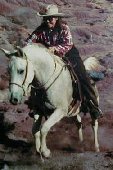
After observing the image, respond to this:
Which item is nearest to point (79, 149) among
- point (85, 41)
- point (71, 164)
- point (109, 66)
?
point (71, 164)

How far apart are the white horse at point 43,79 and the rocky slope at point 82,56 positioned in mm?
1199

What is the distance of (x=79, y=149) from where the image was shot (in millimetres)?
15977

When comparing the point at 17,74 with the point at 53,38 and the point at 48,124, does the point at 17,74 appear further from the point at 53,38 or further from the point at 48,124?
the point at 53,38

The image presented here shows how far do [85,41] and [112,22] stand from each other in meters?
7.70

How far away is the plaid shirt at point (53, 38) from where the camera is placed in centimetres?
1262

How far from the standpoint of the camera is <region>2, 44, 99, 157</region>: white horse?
1098 centimetres

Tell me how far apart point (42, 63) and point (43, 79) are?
0.40 metres

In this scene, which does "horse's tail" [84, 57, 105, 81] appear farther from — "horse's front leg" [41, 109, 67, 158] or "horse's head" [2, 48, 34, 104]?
"horse's head" [2, 48, 34, 104]

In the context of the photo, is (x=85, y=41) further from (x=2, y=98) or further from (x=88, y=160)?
(x=88, y=160)

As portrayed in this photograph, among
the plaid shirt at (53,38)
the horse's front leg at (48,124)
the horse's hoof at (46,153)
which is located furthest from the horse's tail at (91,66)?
the horse's hoof at (46,153)

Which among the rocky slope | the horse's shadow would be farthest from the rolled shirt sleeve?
the horse's shadow

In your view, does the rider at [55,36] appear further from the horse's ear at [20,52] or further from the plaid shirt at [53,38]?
the horse's ear at [20,52]

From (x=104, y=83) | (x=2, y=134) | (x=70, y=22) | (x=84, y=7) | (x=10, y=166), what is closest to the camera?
(x=10, y=166)

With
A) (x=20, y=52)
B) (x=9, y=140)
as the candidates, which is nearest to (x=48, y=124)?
(x=20, y=52)
